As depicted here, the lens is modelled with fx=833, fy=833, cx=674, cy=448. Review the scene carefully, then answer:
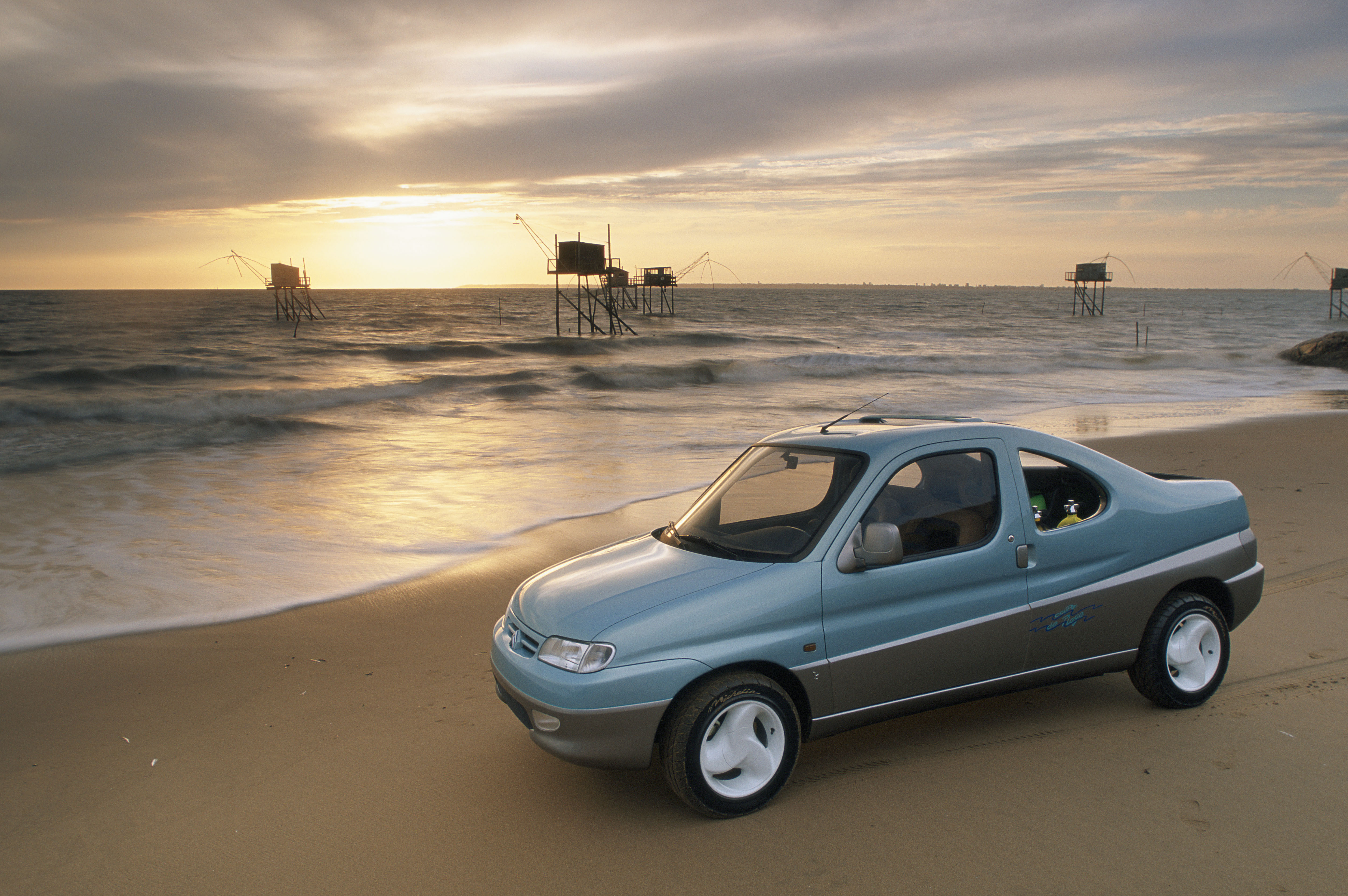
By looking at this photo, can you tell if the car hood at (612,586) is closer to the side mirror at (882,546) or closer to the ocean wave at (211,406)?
the side mirror at (882,546)

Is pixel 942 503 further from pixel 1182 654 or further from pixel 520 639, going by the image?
pixel 520 639

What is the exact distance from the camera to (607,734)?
3139 millimetres

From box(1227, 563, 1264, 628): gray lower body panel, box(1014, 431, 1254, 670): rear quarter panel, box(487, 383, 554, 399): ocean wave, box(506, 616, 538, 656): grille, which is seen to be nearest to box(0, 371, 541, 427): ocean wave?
box(487, 383, 554, 399): ocean wave

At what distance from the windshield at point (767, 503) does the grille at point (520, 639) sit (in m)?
0.82

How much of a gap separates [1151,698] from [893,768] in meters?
1.51

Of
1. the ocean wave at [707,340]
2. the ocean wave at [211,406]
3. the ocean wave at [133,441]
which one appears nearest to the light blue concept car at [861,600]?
the ocean wave at [133,441]

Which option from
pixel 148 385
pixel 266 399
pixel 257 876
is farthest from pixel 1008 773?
pixel 148 385

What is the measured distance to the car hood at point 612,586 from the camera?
3322mm

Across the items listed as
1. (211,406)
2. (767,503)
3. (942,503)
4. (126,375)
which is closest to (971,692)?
(942,503)

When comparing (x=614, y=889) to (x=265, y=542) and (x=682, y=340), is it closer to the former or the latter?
(x=265, y=542)

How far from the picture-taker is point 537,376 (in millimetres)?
32719

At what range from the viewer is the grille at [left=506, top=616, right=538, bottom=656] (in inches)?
137

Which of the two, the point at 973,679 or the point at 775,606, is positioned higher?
the point at 775,606

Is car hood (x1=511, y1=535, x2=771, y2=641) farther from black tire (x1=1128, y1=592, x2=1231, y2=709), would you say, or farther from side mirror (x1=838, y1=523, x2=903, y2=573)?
black tire (x1=1128, y1=592, x2=1231, y2=709)
